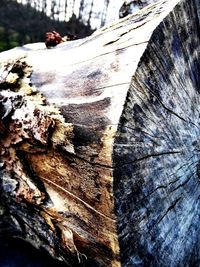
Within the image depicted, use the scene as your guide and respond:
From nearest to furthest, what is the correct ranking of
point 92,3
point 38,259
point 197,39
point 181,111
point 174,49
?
point 174,49 → point 181,111 → point 197,39 → point 38,259 → point 92,3

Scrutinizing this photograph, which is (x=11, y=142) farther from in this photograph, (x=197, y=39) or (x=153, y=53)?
(x=197, y=39)

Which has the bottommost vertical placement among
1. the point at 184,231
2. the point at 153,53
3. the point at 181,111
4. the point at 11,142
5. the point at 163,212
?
the point at 184,231

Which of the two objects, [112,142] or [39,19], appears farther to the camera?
[39,19]

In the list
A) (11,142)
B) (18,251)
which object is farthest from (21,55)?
(18,251)

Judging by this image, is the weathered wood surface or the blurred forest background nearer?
the weathered wood surface

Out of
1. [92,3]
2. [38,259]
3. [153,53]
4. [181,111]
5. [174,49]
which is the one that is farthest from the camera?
[92,3]

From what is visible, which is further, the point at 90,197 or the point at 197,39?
the point at 197,39

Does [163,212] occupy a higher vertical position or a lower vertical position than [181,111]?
lower

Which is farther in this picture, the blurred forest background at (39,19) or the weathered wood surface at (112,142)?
the blurred forest background at (39,19)
